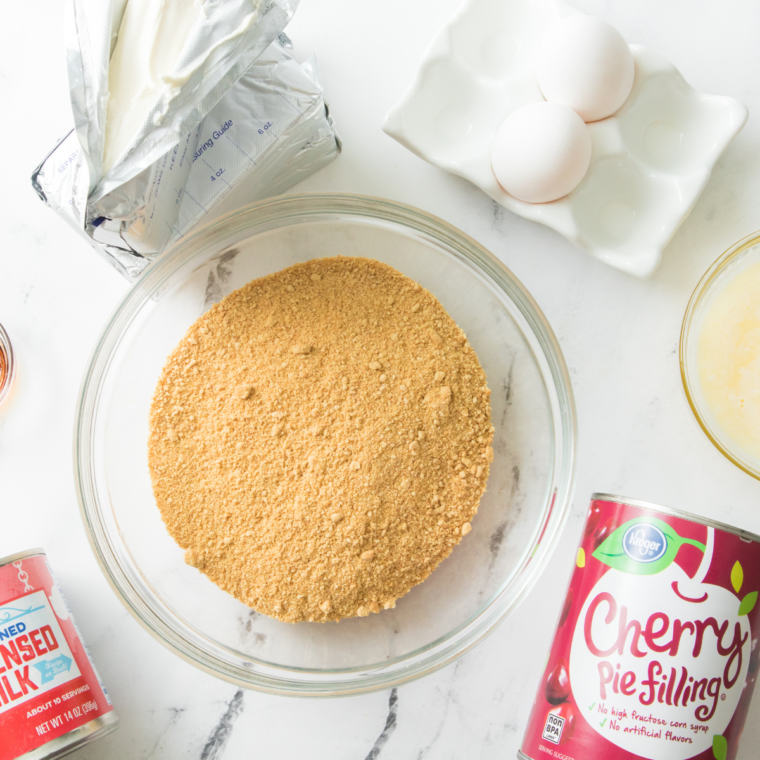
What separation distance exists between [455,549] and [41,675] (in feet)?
1.98

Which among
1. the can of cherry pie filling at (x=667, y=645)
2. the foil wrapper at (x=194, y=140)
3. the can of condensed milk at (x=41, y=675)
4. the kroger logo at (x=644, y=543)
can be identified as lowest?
the can of condensed milk at (x=41, y=675)

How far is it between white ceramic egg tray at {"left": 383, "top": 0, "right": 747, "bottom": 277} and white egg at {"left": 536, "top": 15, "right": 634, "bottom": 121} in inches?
1.4

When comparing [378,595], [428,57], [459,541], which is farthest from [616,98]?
[378,595]

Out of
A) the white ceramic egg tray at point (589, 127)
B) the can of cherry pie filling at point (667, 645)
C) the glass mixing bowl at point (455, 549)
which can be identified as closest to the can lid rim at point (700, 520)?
the can of cherry pie filling at point (667, 645)

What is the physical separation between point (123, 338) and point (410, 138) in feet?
1.83

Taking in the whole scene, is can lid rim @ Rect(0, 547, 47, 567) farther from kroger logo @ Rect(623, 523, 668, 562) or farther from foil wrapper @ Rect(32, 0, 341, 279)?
kroger logo @ Rect(623, 523, 668, 562)

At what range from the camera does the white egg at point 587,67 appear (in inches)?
33.5

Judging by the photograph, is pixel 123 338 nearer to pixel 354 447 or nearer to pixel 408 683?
pixel 354 447

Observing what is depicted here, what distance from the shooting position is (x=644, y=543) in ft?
2.32

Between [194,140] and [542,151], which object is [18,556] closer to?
[194,140]

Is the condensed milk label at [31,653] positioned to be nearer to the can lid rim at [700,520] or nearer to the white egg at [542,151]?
the can lid rim at [700,520]

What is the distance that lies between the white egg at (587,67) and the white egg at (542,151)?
0.03 m

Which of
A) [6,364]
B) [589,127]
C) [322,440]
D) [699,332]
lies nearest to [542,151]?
[589,127]

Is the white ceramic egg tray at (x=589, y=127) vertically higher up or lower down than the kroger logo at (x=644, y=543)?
higher up
